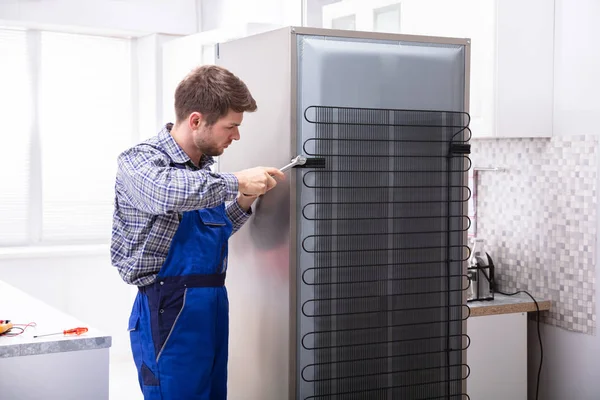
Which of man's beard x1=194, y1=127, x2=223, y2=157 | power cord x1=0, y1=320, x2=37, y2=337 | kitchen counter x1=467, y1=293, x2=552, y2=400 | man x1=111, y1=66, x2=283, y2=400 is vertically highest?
man's beard x1=194, y1=127, x2=223, y2=157

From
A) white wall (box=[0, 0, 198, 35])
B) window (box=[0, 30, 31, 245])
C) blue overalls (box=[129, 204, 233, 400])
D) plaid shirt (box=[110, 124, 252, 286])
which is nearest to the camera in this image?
plaid shirt (box=[110, 124, 252, 286])

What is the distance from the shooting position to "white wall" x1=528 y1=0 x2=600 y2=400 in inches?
111

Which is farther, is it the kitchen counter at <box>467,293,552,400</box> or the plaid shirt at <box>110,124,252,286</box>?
the kitchen counter at <box>467,293,552,400</box>

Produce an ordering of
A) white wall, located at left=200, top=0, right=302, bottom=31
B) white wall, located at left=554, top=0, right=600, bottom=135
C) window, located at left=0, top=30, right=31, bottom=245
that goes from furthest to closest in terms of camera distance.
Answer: window, located at left=0, top=30, right=31, bottom=245 → white wall, located at left=200, top=0, right=302, bottom=31 → white wall, located at left=554, top=0, right=600, bottom=135

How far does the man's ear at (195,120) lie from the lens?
1.94 meters

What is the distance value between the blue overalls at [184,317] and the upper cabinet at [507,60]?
1.40m

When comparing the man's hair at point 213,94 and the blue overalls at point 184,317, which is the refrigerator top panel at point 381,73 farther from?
the blue overalls at point 184,317

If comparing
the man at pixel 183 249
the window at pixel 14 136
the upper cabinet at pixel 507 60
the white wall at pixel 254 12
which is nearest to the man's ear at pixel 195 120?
the man at pixel 183 249

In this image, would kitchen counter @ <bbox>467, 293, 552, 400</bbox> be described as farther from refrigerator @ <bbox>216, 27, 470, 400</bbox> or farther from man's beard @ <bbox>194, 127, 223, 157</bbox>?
man's beard @ <bbox>194, 127, 223, 157</bbox>

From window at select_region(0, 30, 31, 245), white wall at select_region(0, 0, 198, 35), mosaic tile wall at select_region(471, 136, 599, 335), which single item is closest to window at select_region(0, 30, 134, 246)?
window at select_region(0, 30, 31, 245)

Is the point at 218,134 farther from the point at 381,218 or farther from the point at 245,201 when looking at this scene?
the point at 381,218

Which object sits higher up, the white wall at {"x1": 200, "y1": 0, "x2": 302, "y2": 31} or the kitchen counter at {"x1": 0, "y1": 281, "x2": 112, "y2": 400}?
the white wall at {"x1": 200, "y1": 0, "x2": 302, "y2": 31}

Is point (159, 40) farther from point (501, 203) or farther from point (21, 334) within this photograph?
point (21, 334)

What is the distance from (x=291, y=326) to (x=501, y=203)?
162cm
